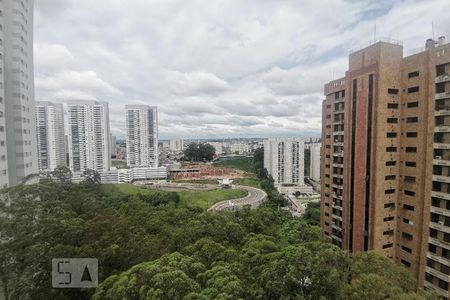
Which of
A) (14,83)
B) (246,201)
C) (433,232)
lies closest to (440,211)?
(433,232)

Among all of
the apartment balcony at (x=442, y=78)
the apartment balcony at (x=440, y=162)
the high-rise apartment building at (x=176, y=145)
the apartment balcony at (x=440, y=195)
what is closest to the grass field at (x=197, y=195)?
the apartment balcony at (x=440, y=195)

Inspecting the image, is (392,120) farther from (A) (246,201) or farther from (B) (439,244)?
A: (A) (246,201)

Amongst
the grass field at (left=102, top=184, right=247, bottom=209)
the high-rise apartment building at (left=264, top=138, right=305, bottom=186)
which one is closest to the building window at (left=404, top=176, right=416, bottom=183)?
the grass field at (left=102, top=184, right=247, bottom=209)

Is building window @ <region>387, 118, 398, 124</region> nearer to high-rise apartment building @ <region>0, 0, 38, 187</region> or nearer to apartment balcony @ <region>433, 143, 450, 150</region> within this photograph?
apartment balcony @ <region>433, 143, 450, 150</region>

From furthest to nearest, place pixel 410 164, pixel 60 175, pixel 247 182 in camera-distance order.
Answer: pixel 247 182 < pixel 60 175 < pixel 410 164

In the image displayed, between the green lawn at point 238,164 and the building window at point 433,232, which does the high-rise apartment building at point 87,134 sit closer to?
the green lawn at point 238,164

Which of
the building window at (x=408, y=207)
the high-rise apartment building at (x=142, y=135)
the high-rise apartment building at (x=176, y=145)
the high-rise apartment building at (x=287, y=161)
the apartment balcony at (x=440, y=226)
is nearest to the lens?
the apartment balcony at (x=440, y=226)
